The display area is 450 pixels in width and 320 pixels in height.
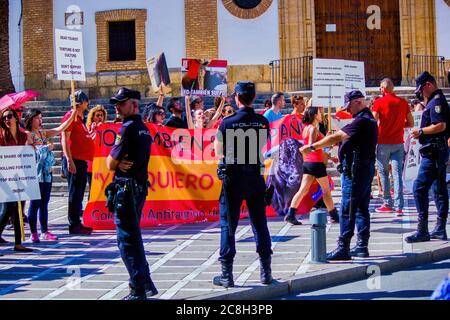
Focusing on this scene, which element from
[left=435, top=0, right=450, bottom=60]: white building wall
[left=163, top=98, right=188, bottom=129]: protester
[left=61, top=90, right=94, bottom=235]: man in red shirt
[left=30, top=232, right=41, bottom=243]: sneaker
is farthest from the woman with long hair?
[left=435, top=0, right=450, bottom=60]: white building wall

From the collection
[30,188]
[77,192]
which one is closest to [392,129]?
[77,192]

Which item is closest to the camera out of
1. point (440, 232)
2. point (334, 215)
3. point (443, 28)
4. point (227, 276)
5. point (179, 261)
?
point (227, 276)

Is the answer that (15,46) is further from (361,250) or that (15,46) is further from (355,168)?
(361,250)

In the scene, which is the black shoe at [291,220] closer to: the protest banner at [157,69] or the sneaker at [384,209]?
the sneaker at [384,209]

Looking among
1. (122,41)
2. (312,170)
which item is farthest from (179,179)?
(122,41)

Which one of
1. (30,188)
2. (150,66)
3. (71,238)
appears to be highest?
(150,66)

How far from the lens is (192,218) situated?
12.4 metres

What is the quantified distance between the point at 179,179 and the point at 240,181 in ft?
15.6

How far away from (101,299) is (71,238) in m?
3.87

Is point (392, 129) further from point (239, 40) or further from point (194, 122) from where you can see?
point (239, 40)

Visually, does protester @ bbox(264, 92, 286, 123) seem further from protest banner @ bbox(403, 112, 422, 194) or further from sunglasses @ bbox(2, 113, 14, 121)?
sunglasses @ bbox(2, 113, 14, 121)

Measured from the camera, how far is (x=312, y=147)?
353 inches

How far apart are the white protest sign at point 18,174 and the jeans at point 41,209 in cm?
70

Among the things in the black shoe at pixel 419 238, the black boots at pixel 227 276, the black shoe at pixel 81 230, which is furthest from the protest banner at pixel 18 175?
the black shoe at pixel 419 238
